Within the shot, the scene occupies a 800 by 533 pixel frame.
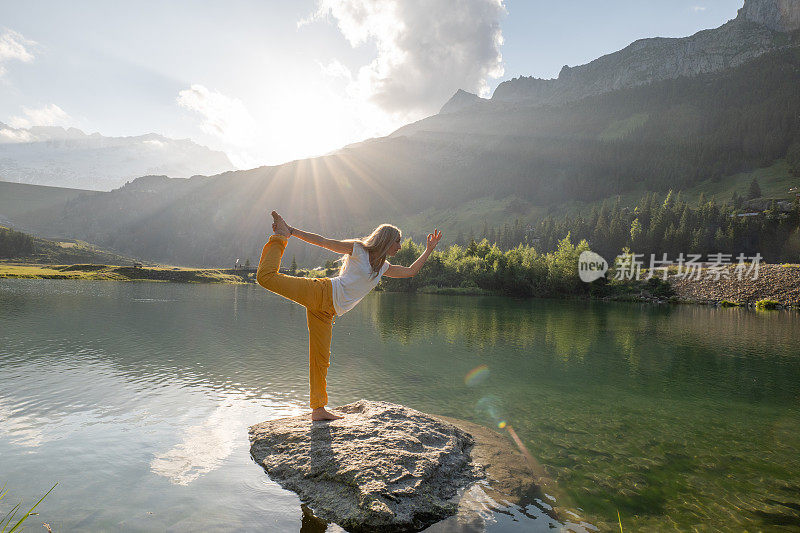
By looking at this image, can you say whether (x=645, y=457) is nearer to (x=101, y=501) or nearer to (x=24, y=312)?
(x=101, y=501)

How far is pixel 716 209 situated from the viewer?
15250cm

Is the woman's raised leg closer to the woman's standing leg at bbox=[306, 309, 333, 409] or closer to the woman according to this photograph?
the woman

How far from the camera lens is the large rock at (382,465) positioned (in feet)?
19.1

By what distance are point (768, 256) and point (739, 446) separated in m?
173

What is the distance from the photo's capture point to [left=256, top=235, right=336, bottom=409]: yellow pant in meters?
7.28

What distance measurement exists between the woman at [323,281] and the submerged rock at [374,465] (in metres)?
1.02

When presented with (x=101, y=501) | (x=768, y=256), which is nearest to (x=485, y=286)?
(x=101, y=501)

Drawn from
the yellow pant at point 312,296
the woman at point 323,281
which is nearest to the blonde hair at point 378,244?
the woman at point 323,281


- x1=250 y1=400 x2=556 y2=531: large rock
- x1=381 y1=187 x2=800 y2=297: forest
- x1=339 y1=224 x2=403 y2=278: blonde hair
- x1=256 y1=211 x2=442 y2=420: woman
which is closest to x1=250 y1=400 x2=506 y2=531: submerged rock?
x1=250 y1=400 x2=556 y2=531: large rock

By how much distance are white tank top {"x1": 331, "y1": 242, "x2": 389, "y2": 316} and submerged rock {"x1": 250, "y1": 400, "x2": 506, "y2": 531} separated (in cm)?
245

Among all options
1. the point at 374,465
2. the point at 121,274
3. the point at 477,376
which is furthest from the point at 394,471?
the point at 121,274

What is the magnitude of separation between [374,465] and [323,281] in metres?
3.35

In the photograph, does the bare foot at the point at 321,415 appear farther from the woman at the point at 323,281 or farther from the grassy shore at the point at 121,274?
the grassy shore at the point at 121,274

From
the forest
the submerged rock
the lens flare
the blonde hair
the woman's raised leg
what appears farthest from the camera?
the forest
